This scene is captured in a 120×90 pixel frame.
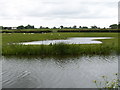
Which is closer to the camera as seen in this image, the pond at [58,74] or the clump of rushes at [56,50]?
the pond at [58,74]

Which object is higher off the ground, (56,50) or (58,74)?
(56,50)

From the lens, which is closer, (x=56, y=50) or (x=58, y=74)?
(x=58, y=74)

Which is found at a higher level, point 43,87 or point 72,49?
point 72,49

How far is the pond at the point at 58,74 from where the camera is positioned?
517 inches

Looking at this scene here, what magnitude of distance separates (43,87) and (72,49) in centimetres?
1345

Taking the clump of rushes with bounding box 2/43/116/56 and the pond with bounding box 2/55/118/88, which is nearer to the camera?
the pond with bounding box 2/55/118/88

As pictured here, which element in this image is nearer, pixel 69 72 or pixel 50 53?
pixel 69 72

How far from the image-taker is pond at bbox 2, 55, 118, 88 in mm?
13141

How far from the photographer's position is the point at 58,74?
15703 millimetres

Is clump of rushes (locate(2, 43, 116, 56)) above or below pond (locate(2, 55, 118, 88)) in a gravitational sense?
above

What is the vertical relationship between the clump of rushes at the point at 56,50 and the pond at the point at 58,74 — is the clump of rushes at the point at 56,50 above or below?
above

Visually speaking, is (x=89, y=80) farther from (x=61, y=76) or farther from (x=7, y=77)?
(x=7, y=77)

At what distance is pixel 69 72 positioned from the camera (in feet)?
53.7

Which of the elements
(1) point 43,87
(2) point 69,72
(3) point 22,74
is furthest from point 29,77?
(2) point 69,72
